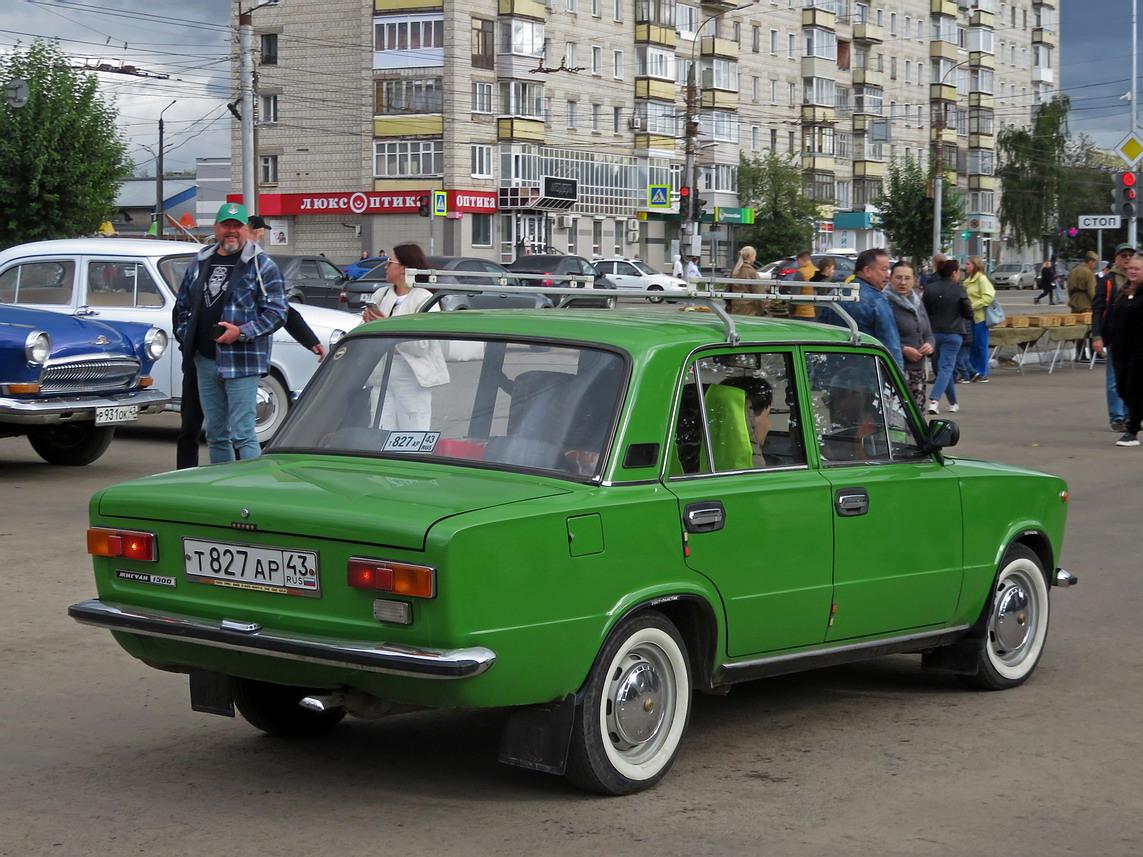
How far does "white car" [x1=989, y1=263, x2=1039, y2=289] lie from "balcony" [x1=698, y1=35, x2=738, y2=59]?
1883 centimetres

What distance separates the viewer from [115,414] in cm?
1325

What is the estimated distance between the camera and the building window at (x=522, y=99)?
72.2 metres

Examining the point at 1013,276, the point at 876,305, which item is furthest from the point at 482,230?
the point at 876,305

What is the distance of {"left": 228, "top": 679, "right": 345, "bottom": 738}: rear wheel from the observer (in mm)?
5711

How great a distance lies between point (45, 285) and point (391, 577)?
11.8 meters

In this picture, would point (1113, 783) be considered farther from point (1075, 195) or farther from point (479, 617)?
point (1075, 195)

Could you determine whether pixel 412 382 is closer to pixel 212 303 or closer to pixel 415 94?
pixel 212 303

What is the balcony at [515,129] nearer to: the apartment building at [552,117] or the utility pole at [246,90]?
the apartment building at [552,117]

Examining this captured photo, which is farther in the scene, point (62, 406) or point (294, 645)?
point (62, 406)

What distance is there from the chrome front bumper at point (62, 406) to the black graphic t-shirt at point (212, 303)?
131 inches

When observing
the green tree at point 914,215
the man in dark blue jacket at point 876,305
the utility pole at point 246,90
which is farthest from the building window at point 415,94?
the man in dark blue jacket at point 876,305

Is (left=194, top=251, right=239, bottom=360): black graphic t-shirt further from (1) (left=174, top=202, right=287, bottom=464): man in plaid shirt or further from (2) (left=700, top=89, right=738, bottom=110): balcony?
(2) (left=700, top=89, right=738, bottom=110): balcony

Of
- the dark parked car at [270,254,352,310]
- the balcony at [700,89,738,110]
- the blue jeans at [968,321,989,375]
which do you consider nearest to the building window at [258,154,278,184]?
the balcony at [700,89,738,110]

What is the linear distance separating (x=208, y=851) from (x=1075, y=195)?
113267 mm
